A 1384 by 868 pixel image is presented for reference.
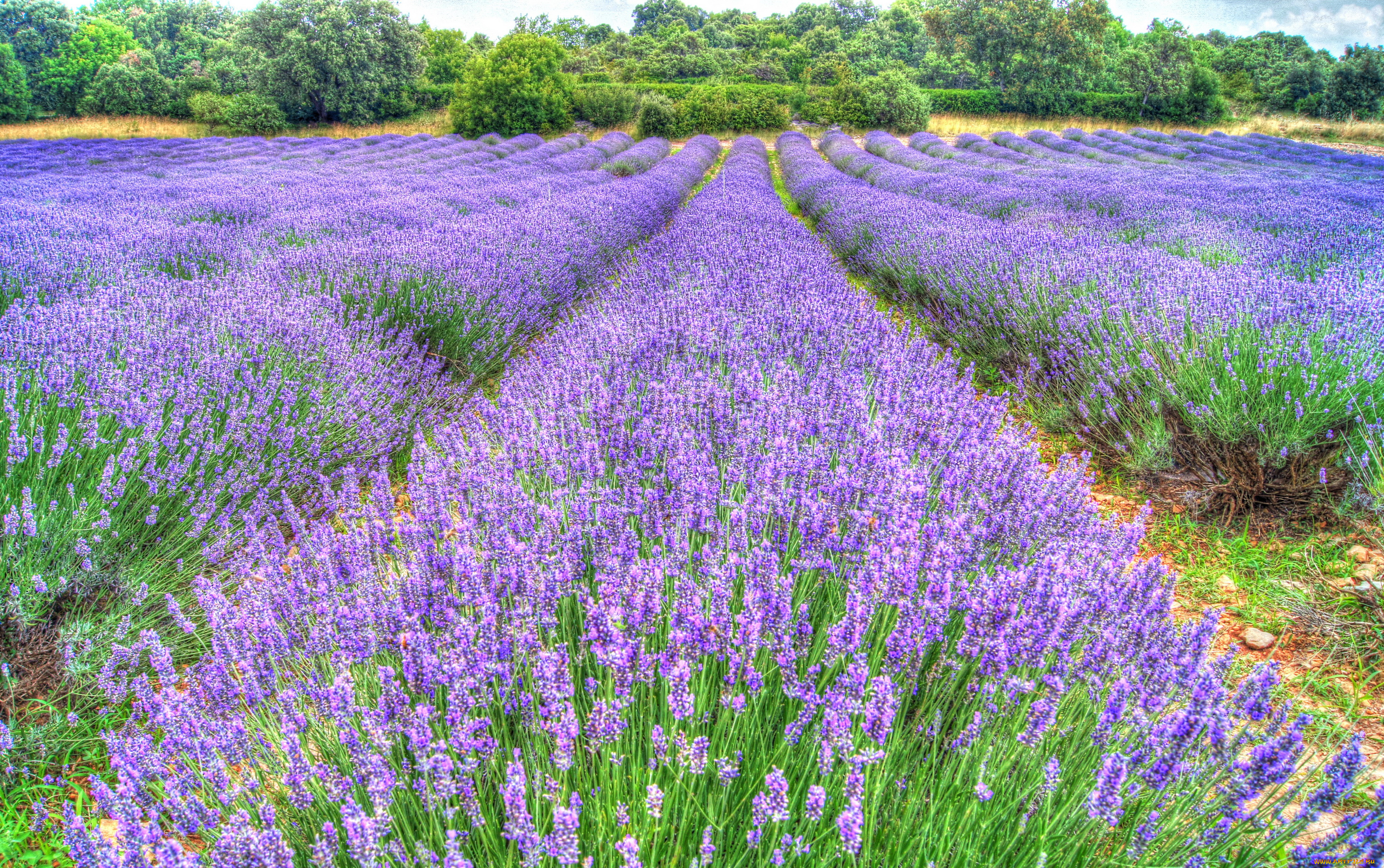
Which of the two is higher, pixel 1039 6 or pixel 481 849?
pixel 1039 6

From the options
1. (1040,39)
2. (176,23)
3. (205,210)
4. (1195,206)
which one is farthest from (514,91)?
(176,23)

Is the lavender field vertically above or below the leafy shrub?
below

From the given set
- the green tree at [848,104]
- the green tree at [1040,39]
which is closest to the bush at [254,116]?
the green tree at [848,104]

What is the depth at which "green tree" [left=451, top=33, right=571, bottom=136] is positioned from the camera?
23.1 m

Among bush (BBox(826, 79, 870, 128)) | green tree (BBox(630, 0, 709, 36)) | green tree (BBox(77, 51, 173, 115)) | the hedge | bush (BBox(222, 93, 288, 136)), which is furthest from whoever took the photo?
green tree (BBox(630, 0, 709, 36))

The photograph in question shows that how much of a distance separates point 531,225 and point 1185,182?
8547 millimetres

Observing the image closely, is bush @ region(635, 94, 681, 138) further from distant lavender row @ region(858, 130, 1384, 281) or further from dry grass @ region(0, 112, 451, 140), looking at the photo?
distant lavender row @ region(858, 130, 1384, 281)

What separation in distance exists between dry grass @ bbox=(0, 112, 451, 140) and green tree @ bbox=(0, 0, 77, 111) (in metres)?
6.96

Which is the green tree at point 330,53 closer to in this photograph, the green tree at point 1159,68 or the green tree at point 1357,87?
the green tree at point 1159,68

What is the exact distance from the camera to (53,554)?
1932 mm

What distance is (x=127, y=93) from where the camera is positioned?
2731 centimetres

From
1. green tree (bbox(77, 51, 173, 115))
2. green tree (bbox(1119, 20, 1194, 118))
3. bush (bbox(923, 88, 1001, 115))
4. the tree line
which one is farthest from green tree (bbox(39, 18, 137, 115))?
green tree (bbox(1119, 20, 1194, 118))

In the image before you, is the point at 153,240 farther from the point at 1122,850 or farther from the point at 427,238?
the point at 1122,850

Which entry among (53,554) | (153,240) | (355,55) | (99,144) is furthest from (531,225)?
(355,55)
